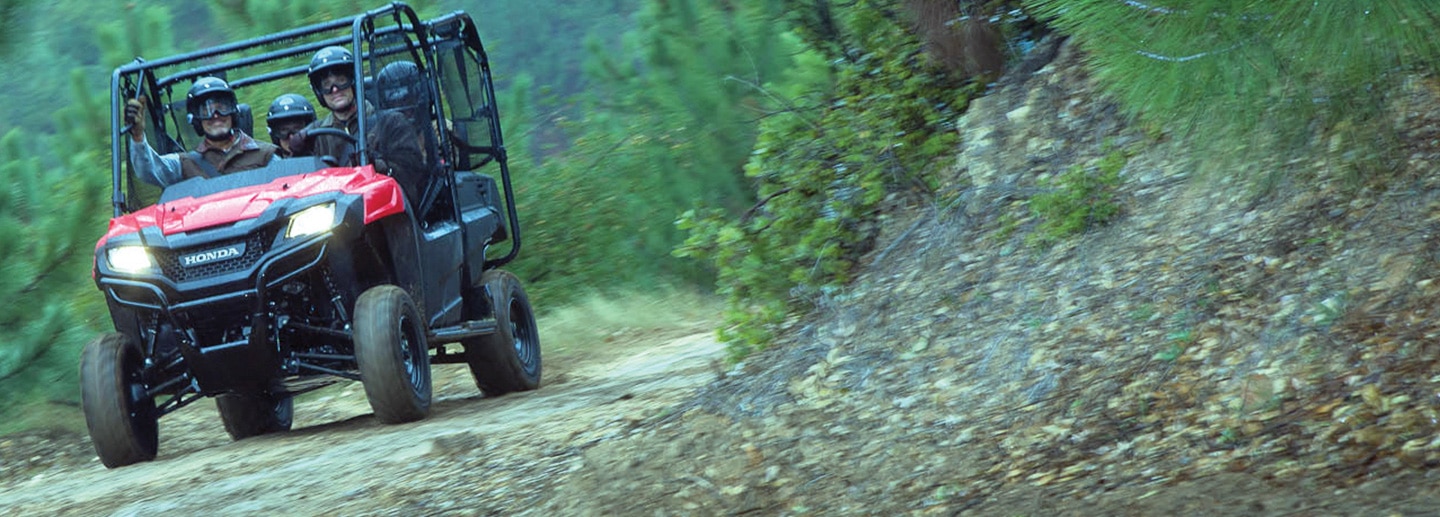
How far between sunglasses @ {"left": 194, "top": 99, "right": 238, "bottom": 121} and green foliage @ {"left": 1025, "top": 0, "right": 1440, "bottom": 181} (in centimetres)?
492

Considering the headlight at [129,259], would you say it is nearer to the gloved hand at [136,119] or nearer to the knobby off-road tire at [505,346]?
the gloved hand at [136,119]

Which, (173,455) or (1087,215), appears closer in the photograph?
(1087,215)

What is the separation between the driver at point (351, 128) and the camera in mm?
7738

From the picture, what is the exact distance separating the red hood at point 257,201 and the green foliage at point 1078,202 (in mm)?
3017

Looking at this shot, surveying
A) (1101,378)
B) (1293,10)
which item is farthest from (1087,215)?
(1293,10)

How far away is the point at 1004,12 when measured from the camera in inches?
262

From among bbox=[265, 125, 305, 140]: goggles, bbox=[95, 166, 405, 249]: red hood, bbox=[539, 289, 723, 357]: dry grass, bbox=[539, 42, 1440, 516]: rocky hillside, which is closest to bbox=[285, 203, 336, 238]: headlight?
bbox=[95, 166, 405, 249]: red hood

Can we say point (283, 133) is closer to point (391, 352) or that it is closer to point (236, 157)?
point (236, 157)

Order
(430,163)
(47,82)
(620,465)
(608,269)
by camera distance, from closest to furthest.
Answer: (620,465) < (430,163) < (608,269) < (47,82)

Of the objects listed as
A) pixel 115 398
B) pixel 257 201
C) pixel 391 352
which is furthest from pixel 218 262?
pixel 115 398

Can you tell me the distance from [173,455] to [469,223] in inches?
73.8

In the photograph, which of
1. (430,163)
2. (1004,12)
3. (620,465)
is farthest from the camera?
(430,163)

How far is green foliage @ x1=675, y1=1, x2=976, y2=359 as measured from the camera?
21.2 ft

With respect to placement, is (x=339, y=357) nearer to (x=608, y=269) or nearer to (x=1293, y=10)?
(x=1293, y=10)
